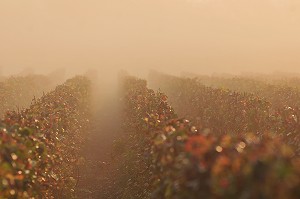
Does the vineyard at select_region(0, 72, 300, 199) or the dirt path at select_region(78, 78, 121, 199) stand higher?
the vineyard at select_region(0, 72, 300, 199)

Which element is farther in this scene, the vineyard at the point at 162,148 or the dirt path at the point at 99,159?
the dirt path at the point at 99,159

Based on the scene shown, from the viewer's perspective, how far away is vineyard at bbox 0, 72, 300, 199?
5742mm

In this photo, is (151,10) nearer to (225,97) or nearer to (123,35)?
(123,35)

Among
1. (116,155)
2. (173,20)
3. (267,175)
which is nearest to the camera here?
(267,175)

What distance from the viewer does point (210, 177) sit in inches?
243

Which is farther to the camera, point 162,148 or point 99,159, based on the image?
point 99,159

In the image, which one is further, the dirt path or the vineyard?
the dirt path

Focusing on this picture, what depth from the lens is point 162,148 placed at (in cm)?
923

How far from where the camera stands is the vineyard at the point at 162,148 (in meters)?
5.74

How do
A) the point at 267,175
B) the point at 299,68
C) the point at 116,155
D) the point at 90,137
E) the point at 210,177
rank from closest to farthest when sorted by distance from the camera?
the point at 267,175 → the point at 210,177 → the point at 116,155 → the point at 90,137 → the point at 299,68

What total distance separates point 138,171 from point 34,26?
146831 millimetres

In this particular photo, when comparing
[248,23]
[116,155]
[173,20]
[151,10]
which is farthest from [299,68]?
[151,10]

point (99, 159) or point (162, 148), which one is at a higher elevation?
point (162, 148)

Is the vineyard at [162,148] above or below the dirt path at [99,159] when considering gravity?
above
